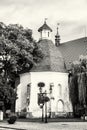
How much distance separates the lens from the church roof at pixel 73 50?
184 feet

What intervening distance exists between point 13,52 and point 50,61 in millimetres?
8630

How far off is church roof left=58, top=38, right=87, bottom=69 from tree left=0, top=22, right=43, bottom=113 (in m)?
9.06

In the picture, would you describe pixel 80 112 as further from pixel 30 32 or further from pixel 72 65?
pixel 30 32

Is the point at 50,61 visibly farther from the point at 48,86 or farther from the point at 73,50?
the point at 73,50

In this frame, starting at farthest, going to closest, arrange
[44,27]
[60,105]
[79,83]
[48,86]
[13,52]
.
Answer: [44,27] < [60,105] < [48,86] < [79,83] < [13,52]

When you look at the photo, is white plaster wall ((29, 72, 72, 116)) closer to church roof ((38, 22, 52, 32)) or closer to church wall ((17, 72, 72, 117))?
church wall ((17, 72, 72, 117))

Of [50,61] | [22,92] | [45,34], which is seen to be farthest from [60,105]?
[45,34]

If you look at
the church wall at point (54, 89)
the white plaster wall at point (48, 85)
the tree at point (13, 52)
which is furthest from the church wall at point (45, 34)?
the white plaster wall at point (48, 85)

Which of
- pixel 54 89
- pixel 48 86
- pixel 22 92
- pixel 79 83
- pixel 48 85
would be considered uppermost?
pixel 79 83

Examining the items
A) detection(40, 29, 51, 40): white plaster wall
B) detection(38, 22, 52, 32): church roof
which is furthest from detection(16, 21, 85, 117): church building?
detection(38, 22, 52, 32): church roof

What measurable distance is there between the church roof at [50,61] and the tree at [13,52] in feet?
5.37

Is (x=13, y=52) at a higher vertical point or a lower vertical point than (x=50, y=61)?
higher

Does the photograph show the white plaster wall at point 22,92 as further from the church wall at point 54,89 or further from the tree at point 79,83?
the tree at point 79,83

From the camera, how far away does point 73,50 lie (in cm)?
5888
